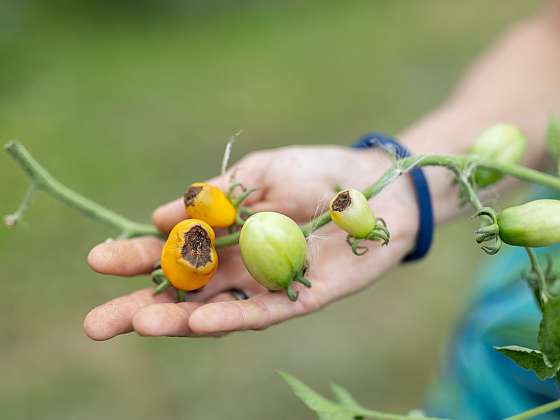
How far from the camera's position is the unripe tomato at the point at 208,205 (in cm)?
142

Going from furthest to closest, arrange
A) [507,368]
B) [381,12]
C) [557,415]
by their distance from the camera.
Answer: [381,12], [507,368], [557,415]

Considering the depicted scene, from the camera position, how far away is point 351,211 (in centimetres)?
127

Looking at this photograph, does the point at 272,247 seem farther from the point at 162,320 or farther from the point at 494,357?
the point at 494,357

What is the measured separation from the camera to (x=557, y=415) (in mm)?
1449

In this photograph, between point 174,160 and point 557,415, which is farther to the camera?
point 174,160

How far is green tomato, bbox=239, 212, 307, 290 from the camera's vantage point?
1278 mm

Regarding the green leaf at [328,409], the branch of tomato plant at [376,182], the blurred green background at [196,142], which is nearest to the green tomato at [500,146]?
the branch of tomato plant at [376,182]

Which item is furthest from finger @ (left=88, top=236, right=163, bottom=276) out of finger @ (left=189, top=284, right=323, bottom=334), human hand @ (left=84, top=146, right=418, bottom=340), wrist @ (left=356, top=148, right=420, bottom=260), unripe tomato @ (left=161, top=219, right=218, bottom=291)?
wrist @ (left=356, top=148, right=420, bottom=260)

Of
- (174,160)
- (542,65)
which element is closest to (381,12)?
(174,160)

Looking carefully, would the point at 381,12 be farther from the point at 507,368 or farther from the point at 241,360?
the point at 507,368

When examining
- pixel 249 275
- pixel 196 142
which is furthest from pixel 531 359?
pixel 196 142

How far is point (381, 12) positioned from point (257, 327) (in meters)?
5.00

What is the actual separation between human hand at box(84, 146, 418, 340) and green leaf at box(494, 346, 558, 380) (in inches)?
18.6

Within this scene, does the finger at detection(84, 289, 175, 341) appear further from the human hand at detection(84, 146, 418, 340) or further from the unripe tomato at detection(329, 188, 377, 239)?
the unripe tomato at detection(329, 188, 377, 239)
